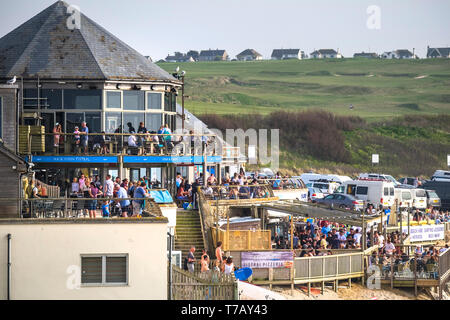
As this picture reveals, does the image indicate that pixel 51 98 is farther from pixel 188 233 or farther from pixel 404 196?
pixel 404 196

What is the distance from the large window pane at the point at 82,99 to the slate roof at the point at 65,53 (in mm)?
693

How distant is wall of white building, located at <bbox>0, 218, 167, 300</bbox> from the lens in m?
24.7

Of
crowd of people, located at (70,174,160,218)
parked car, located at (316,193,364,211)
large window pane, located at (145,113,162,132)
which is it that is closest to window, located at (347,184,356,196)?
parked car, located at (316,193,364,211)

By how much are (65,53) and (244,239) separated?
12.2 m

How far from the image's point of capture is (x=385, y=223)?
1763 inches

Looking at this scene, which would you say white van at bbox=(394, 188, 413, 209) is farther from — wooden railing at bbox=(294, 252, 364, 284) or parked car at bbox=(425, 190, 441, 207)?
wooden railing at bbox=(294, 252, 364, 284)

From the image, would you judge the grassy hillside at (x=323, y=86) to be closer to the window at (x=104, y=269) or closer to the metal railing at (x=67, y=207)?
the metal railing at (x=67, y=207)

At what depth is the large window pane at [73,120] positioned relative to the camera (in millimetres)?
41781

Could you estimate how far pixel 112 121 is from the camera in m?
42.0

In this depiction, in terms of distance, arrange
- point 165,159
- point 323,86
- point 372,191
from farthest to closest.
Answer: point 323,86
point 372,191
point 165,159

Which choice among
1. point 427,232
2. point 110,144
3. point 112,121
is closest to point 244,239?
point 110,144

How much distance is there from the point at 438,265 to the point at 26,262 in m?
19.3

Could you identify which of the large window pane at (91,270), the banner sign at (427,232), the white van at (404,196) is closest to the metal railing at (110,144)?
the banner sign at (427,232)
